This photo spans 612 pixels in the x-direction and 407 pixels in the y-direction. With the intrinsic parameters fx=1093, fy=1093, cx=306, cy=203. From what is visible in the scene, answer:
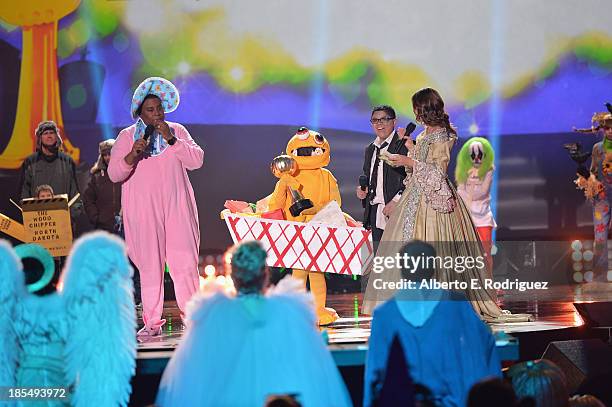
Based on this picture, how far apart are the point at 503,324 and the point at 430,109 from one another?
4.69ft

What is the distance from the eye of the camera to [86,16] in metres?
10.8

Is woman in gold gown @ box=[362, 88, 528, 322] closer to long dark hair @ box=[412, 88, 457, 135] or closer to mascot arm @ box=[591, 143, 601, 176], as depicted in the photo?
long dark hair @ box=[412, 88, 457, 135]

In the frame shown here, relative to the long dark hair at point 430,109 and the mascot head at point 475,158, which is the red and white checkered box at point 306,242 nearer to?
the long dark hair at point 430,109

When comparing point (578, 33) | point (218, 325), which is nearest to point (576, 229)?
point (578, 33)

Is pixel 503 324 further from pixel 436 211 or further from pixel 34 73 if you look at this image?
pixel 34 73

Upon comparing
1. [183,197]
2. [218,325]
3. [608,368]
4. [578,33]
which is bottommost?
[608,368]

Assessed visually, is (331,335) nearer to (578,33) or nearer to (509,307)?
(509,307)

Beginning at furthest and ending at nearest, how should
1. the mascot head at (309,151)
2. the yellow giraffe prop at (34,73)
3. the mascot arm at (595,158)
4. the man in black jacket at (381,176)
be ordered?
the yellow giraffe prop at (34,73), the mascot arm at (595,158), the man in black jacket at (381,176), the mascot head at (309,151)

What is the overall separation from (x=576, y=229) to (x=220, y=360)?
301 inches

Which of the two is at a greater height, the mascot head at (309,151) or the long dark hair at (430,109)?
the long dark hair at (430,109)

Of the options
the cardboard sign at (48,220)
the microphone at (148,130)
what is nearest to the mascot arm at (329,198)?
the microphone at (148,130)

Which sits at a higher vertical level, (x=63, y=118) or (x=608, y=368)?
(x=63, y=118)

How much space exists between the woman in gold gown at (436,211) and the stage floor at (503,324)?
1.10 feet

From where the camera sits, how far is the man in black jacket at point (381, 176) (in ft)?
24.5
